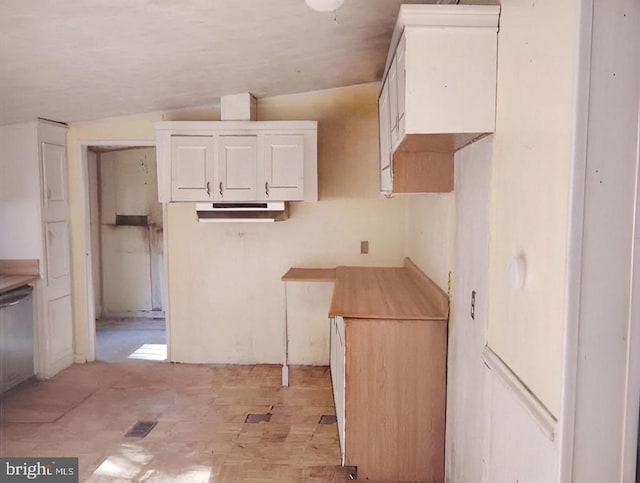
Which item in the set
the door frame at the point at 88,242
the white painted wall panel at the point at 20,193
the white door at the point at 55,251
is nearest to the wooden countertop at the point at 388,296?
the door frame at the point at 88,242

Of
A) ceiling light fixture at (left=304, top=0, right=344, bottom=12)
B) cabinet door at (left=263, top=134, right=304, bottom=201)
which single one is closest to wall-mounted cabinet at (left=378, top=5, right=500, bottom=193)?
ceiling light fixture at (left=304, top=0, right=344, bottom=12)

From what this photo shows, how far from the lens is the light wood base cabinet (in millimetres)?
2539

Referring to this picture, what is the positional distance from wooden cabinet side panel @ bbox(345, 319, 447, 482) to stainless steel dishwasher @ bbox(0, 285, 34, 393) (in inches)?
109

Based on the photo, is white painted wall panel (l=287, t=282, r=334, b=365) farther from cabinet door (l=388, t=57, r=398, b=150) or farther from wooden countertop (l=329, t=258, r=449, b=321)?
cabinet door (l=388, t=57, r=398, b=150)

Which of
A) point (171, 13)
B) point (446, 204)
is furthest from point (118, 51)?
point (446, 204)

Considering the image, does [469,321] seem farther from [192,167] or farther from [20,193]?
[20,193]

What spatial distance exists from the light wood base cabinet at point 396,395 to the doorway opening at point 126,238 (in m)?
A: 3.79

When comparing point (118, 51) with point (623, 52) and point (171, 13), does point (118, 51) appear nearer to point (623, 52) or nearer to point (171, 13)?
point (171, 13)

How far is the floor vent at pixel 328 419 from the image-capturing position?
10.9ft

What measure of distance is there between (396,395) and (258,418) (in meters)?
Answer: 1.24

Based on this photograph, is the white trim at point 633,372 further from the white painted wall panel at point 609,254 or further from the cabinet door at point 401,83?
the cabinet door at point 401,83

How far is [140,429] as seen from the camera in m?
3.23

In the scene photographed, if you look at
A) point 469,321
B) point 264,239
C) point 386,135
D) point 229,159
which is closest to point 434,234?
point 386,135

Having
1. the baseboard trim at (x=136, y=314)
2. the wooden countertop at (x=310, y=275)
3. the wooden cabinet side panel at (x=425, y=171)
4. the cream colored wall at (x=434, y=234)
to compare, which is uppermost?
the wooden cabinet side panel at (x=425, y=171)
